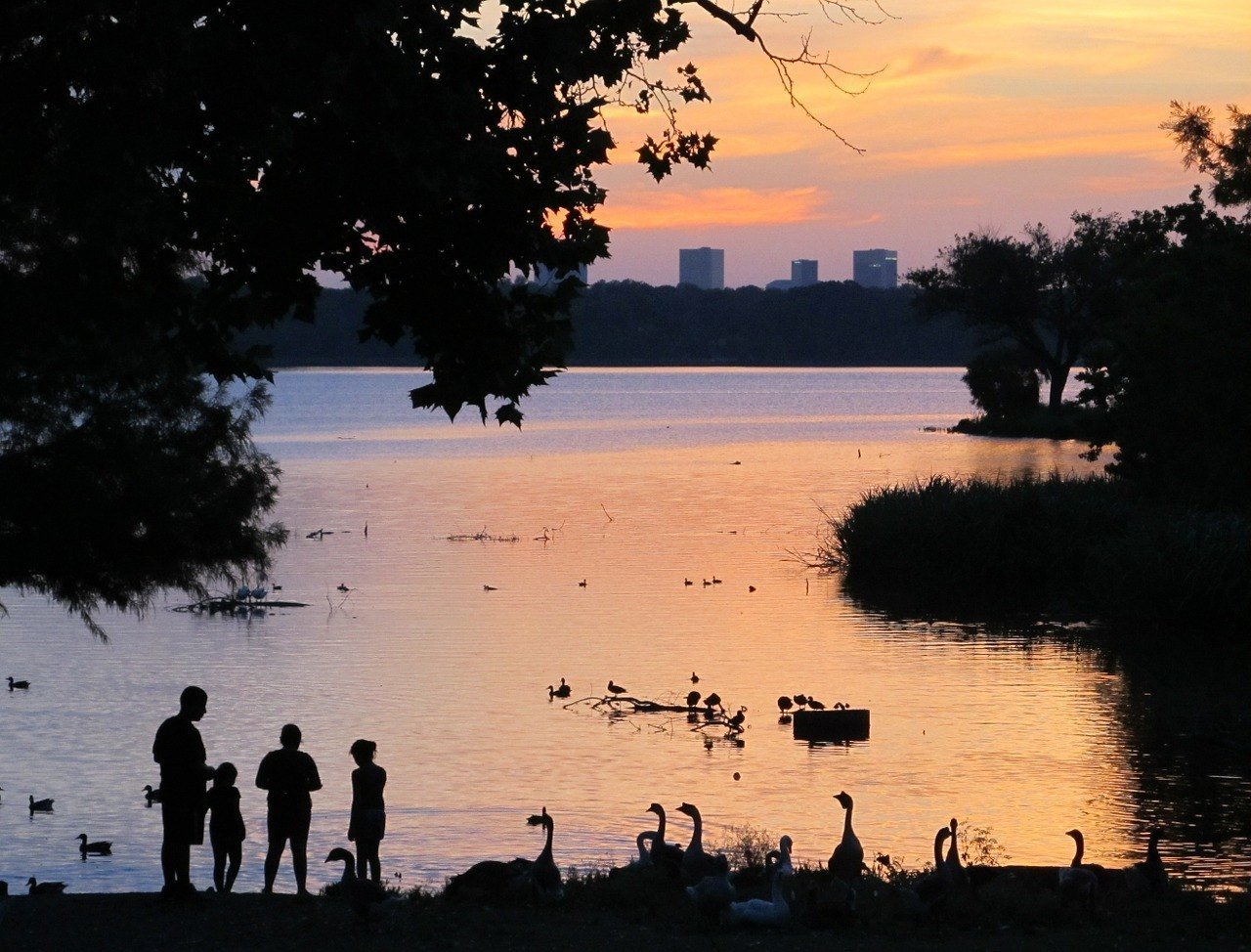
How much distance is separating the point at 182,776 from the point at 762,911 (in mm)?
4202

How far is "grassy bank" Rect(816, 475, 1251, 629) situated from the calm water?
194cm

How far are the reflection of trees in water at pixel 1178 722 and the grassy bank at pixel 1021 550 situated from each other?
1.03 meters

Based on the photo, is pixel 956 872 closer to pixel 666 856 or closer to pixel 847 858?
pixel 847 858

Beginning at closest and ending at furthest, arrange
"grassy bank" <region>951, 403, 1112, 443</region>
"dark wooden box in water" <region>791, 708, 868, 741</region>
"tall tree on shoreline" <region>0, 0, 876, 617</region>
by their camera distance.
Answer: "tall tree on shoreline" <region>0, 0, 876, 617</region>, "dark wooden box in water" <region>791, 708, 868, 741</region>, "grassy bank" <region>951, 403, 1112, 443</region>

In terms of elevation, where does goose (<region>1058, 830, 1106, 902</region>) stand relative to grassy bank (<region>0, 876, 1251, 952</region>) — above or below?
above

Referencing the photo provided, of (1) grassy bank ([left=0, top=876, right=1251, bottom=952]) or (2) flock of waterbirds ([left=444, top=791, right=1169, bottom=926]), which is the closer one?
(1) grassy bank ([left=0, top=876, right=1251, bottom=952])

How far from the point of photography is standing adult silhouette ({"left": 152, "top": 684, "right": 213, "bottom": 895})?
1222 centimetres

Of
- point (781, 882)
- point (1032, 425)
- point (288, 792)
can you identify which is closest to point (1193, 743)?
point (781, 882)

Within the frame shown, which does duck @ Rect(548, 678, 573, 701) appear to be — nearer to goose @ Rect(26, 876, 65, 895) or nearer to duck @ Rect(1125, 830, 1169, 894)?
goose @ Rect(26, 876, 65, 895)

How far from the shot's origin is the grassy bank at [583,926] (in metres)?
11.6

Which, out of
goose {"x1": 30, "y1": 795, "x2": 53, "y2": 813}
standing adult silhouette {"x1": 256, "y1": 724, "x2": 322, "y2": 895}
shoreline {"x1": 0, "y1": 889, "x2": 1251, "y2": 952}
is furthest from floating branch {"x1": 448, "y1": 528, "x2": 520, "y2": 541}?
shoreline {"x1": 0, "y1": 889, "x2": 1251, "y2": 952}

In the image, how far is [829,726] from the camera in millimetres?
25672

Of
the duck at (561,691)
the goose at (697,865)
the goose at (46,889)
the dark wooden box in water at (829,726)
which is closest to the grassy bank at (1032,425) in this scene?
the duck at (561,691)

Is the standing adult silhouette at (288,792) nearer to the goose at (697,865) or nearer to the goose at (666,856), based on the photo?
the goose at (666,856)
